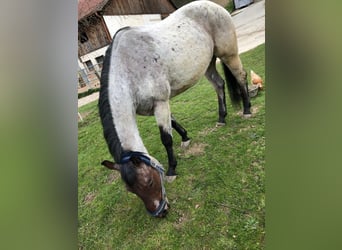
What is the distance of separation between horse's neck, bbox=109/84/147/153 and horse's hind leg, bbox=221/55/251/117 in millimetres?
1249

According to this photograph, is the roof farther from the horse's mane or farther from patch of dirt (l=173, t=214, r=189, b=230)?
patch of dirt (l=173, t=214, r=189, b=230)

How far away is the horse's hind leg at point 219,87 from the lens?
8.91 feet

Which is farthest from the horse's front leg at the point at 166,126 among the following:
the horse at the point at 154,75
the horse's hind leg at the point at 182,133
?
the horse's hind leg at the point at 182,133

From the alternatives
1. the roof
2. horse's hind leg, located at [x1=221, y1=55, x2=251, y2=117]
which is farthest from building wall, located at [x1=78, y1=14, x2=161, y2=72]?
horse's hind leg, located at [x1=221, y1=55, x2=251, y2=117]

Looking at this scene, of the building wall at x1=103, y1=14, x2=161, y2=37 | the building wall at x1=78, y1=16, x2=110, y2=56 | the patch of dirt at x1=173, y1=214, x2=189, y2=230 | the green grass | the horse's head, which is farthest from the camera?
the building wall at x1=103, y1=14, x2=161, y2=37

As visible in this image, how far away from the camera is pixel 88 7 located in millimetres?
2168

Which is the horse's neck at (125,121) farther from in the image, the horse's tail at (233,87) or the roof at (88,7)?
the horse's tail at (233,87)

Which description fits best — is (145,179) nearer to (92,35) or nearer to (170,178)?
(170,178)

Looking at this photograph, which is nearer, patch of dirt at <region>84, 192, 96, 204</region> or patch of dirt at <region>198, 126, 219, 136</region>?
patch of dirt at <region>84, 192, 96, 204</region>

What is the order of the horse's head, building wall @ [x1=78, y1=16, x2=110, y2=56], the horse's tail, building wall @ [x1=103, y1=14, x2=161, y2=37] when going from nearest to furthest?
the horse's head, building wall @ [x1=78, y1=16, x2=110, y2=56], building wall @ [x1=103, y1=14, x2=161, y2=37], the horse's tail

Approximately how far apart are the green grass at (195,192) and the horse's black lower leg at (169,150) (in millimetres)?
108

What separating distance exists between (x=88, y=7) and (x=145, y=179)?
161 cm

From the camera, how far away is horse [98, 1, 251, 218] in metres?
1.81
